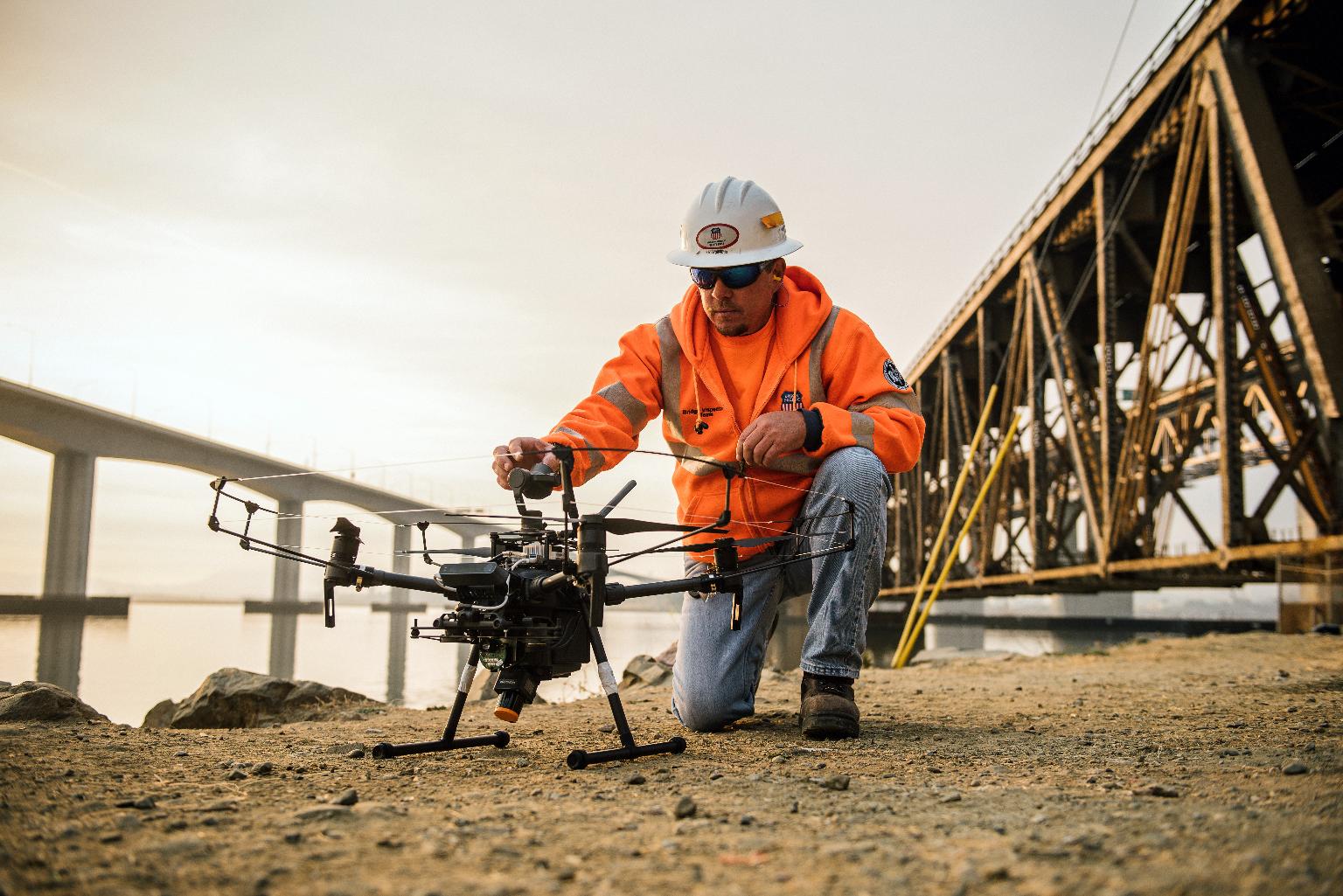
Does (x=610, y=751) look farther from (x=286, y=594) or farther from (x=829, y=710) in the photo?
(x=286, y=594)

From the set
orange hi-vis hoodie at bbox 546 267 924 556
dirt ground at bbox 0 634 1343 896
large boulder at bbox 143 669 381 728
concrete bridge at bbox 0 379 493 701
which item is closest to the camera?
dirt ground at bbox 0 634 1343 896

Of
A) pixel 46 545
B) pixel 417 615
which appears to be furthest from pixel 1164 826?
pixel 46 545

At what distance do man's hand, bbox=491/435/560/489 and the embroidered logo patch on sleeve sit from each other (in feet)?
4.30

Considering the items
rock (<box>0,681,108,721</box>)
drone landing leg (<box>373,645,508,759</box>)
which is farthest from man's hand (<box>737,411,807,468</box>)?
rock (<box>0,681,108,721</box>)

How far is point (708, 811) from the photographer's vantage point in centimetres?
187

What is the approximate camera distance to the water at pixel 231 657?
21.8ft

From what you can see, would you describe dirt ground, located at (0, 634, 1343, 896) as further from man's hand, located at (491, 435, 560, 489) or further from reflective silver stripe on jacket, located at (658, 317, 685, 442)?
reflective silver stripe on jacket, located at (658, 317, 685, 442)

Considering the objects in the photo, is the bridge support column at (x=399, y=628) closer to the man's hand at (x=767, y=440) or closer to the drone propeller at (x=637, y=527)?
the drone propeller at (x=637, y=527)

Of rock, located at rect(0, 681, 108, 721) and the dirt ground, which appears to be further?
rock, located at rect(0, 681, 108, 721)

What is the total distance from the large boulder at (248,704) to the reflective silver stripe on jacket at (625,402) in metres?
2.53

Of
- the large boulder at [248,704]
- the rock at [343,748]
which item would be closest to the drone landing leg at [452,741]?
the rock at [343,748]

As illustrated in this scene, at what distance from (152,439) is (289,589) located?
5725 mm

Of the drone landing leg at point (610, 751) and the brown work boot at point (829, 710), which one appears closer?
the drone landing leg at point (610, 751)

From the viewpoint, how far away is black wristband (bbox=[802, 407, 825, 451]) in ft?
9.87
